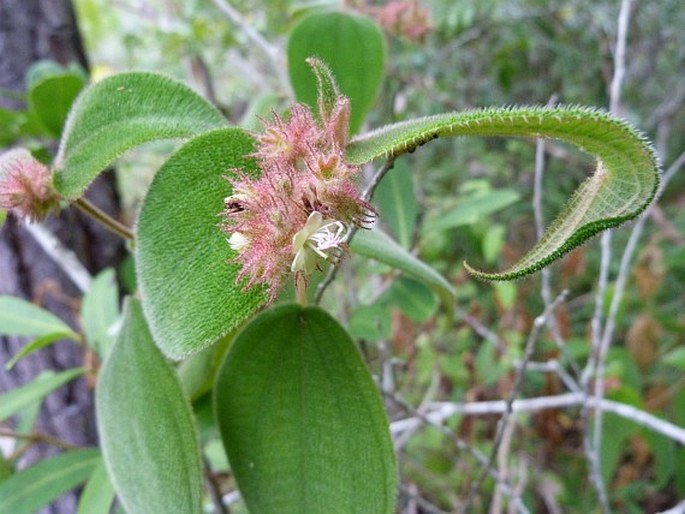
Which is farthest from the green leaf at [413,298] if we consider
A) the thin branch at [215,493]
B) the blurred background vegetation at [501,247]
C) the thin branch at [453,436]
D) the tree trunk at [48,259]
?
the tree trunk at [48,259]

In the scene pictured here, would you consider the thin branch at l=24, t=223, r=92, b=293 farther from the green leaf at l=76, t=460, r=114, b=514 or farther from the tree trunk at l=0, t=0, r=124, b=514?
the green leaf at l=76, t=460, r=114, b=514

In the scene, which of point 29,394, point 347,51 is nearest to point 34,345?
point 29,394

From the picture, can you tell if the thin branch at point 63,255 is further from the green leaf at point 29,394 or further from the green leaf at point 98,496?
the green leaf at point 98,496

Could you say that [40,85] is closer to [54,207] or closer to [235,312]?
[54,207]

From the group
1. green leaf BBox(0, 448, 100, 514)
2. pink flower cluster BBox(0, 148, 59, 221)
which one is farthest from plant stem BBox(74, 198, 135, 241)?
green leaf BBox(0, 448, 100, 514)

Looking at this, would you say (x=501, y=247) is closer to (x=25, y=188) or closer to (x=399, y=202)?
(x=399, y=202)

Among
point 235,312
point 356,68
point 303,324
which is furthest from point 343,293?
point 235,312
